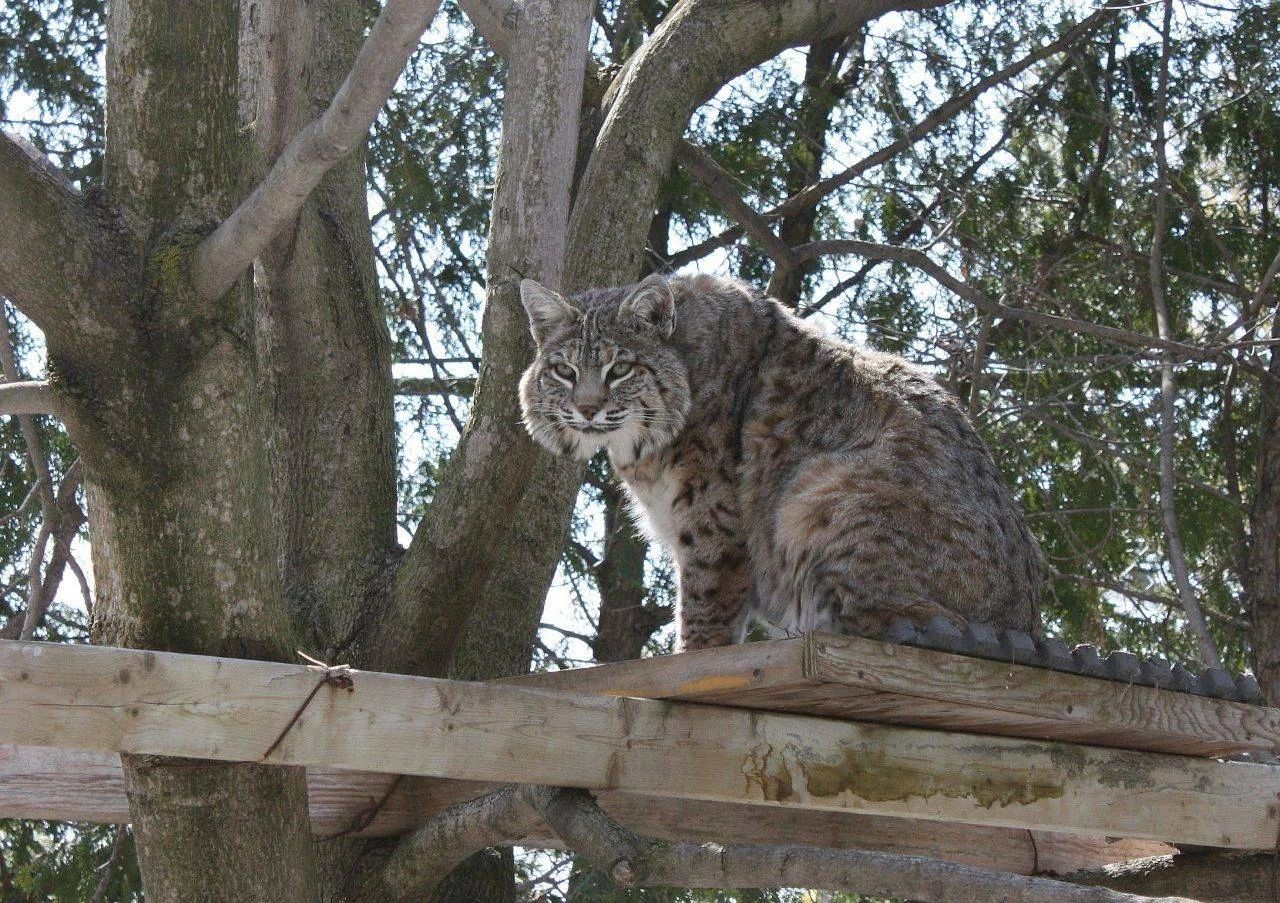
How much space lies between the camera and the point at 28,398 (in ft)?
10.4

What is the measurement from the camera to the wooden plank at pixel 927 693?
319cm

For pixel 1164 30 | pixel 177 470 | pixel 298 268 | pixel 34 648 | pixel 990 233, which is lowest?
pixel 34 648

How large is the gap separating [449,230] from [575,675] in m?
4.79

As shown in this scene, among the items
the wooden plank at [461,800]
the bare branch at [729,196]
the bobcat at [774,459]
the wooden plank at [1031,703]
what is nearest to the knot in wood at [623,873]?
the wooden plank at [1031,703]

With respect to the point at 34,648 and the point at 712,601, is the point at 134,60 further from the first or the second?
the point at 712,601

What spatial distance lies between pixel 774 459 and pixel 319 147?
6.52 feet

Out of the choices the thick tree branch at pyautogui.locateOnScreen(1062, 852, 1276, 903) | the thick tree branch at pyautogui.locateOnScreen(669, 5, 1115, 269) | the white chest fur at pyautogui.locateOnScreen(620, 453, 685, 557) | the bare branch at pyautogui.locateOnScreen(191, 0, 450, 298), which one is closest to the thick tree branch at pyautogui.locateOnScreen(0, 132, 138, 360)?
the bare branch at pyautogui.locateOnScreen(191, 0, 450, 298)

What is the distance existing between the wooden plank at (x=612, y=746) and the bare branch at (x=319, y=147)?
918mm

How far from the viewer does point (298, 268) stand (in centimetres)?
510

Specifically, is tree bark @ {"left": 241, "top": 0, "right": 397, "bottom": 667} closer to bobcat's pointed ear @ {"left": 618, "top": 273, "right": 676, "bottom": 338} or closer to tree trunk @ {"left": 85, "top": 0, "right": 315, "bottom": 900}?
bobcat's pointed ear @ {"left": 618, "top": 273, "right": 676, "bottom": 338}

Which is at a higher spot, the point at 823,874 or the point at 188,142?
the point at 188,142

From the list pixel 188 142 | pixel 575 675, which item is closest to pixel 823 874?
pixel 575 675

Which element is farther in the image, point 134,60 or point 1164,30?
point 1164,30

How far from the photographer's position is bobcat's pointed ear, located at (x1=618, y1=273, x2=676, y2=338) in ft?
15.5
